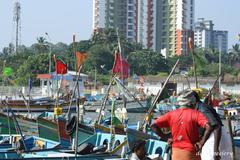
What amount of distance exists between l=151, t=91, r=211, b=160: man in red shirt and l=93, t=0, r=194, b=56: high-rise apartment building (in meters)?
122

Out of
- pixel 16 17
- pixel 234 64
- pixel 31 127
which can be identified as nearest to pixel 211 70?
pixel 234 64

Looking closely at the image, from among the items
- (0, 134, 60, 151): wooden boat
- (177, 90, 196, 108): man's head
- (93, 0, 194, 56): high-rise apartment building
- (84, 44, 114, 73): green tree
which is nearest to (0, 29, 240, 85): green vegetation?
(84, 44, 114, 73): green tree

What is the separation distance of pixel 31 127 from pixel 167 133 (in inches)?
578

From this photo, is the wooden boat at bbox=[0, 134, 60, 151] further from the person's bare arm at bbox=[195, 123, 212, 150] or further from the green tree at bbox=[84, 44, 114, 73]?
the green tree at bbox=[84, 44, 114, 73]

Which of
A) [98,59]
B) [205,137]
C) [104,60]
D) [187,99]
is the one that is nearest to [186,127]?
[205,137]

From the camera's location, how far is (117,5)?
137m

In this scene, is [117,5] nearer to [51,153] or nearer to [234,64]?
[234,64]

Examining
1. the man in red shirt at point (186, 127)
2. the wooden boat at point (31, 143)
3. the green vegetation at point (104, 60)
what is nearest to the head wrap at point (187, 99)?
the man in red shirt at point (186, 127)

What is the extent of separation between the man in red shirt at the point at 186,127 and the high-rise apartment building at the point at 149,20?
12218 cm

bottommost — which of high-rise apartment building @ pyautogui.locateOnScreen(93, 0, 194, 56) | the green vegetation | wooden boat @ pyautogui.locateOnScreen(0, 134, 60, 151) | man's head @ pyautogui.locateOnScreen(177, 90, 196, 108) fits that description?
Answer: wooden boat @ pyautogui.locateOnScreen(0, 134, 60, 151)

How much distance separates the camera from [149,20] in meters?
131

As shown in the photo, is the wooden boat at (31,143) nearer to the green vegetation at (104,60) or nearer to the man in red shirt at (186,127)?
the man in red shirt at (186,127)

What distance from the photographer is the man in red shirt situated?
263 inches

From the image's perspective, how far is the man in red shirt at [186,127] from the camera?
668cm
